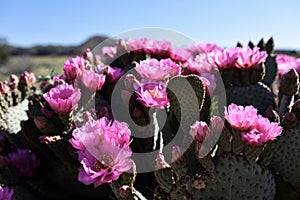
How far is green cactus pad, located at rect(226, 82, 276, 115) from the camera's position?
2148mm

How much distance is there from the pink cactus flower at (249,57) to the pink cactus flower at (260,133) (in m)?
0.56

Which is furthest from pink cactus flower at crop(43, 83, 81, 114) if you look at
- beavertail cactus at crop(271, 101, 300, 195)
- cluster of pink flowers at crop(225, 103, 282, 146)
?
beavertail cactus at crop(271, 101, 300, 195)

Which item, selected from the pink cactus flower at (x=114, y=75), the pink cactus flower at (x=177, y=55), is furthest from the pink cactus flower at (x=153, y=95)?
the pink cactus flower at (x=177, y=55)

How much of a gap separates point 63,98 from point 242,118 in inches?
29.4

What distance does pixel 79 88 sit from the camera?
201 centimetres

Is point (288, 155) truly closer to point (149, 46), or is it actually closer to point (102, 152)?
point (102, 152)

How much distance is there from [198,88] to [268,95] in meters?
0.60

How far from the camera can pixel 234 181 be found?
1.53 meters

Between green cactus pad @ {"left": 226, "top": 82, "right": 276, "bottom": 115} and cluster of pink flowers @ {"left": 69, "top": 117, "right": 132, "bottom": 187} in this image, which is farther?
green cactus pad @ {"left": 226, "top": 82, "right": 276, "bottom": 115}

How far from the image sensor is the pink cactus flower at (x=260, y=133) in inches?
58.6

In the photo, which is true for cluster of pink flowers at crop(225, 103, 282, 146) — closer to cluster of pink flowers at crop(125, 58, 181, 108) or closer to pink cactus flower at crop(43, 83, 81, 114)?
cluster of pink flowers at crop(125, 58, 181, 108)

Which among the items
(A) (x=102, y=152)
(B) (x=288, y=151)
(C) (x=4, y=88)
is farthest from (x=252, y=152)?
(C) (x=4, y=88)

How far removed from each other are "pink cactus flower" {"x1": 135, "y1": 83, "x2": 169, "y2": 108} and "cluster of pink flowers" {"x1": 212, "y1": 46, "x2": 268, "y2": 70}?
1.33 ft

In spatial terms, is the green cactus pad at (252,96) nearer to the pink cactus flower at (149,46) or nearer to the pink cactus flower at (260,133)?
the pink cactus flower at (149,46)
